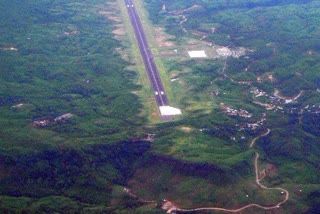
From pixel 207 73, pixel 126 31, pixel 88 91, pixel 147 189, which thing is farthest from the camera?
pixel 126 31

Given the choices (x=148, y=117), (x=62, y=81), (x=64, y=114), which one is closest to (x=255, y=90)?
(x=148, y=117)

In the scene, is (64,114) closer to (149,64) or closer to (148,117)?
(148,117)

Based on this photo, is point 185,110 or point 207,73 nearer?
point 185,110

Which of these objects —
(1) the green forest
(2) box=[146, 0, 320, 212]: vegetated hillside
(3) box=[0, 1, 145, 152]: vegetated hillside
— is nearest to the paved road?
(1) the green forest

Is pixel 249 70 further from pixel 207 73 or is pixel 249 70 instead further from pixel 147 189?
pixel 147 189

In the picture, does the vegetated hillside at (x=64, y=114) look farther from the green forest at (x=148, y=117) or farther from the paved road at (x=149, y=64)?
the paved road at (x=149, y=64)

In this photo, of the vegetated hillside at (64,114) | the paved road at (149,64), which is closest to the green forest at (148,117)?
the vegetated hillside at (64,114)

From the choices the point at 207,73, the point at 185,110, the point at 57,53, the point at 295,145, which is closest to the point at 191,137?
the point at 185,110
